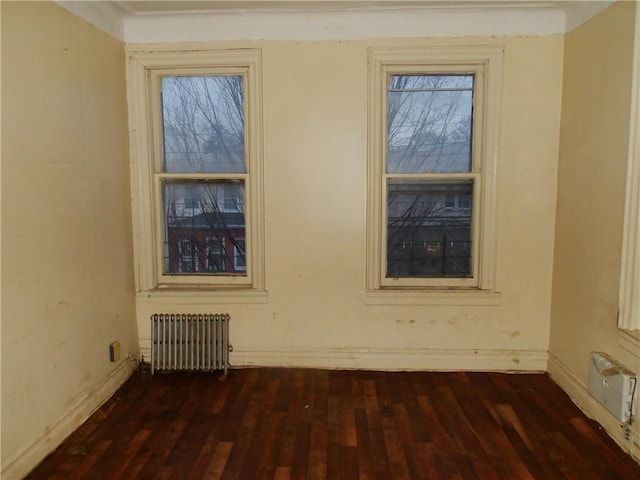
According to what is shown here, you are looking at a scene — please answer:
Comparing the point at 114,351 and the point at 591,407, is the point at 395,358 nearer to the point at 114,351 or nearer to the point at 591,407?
the point at 591,407

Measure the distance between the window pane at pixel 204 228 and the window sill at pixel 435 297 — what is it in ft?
3.40

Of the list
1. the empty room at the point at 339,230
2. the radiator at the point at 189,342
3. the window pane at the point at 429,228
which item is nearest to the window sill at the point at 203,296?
the empty room at the point at 339,230

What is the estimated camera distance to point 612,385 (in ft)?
7.68

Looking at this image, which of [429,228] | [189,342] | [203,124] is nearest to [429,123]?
[429,228]

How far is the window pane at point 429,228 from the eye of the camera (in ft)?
10.5

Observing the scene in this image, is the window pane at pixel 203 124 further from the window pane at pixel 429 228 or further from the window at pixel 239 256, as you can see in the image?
the window pane at pixel 429 228

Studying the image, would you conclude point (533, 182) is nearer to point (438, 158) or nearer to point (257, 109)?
point (438, 158)

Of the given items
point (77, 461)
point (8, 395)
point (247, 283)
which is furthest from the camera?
point (247, 283)

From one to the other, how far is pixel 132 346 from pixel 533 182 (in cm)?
307

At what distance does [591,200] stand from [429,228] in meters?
1.04

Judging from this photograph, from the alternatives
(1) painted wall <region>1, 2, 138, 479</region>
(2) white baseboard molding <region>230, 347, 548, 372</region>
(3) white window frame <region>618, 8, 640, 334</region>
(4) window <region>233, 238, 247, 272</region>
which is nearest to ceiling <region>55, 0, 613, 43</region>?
(1) painted wall <region>1, 2, 138, 479</region>

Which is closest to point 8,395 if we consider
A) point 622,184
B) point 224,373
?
point 224,373

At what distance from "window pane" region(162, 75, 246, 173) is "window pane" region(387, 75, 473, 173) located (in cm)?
111

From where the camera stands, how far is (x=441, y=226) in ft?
10.6
